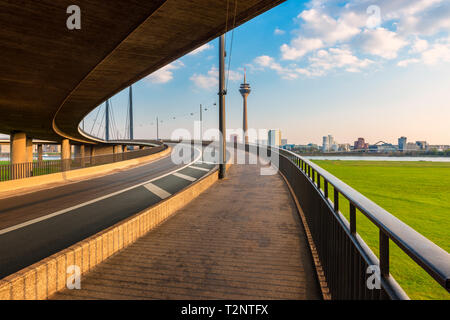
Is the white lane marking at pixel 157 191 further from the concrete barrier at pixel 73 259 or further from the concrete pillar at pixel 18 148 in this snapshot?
the concrete pillar at pixel 18 148

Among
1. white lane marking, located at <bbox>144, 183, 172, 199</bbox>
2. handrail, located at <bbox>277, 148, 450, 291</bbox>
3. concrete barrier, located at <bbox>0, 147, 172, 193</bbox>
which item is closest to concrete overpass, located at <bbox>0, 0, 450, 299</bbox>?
handrail, located at <bbox>277, 148, 450, 291</bbox>

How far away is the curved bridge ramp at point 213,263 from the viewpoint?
3.76 meters

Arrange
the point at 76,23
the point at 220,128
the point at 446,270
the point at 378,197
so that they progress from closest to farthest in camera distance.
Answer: the point at 446,270 < the point at 76,23 < the point at 220,128 < the point at 378,197

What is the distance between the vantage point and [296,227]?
21.6 feet

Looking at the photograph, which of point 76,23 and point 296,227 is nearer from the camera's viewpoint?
point 296,227

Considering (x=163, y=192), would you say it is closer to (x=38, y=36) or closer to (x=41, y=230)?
(x=41, y=230)

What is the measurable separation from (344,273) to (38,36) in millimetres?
11114

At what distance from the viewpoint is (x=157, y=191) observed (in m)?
13.0

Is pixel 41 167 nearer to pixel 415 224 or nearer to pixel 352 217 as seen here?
pixel 352 217

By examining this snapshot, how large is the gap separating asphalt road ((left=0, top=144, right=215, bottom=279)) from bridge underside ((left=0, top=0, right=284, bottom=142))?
5826 millimetres

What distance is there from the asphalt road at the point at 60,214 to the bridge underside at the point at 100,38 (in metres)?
5.83

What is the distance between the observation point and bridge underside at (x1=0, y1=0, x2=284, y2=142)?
24.9 feet

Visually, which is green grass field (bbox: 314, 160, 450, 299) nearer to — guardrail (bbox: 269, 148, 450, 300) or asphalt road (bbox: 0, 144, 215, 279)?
guardrail (bbox: 269, 148, 450, 300)
